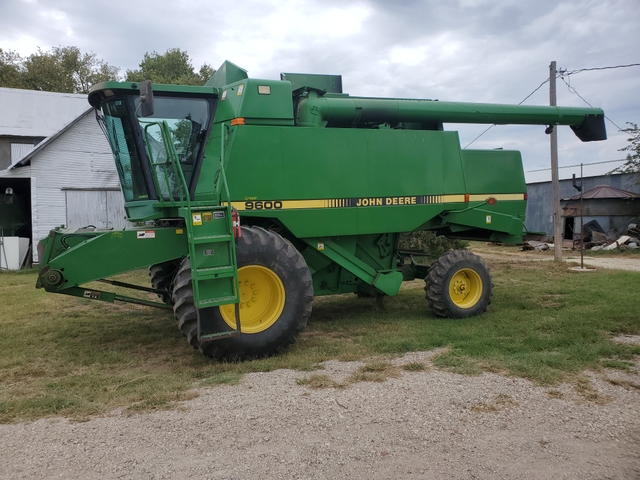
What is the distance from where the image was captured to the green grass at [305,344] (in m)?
4.87

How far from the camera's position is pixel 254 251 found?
5.88m

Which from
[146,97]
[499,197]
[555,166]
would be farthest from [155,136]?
[555,166]

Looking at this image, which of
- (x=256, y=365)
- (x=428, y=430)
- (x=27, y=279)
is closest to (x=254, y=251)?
(x=256, y=365)

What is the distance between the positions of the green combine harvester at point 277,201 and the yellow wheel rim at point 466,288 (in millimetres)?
23

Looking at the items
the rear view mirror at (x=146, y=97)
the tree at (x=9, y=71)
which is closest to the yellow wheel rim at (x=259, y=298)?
the rear view mirror at (x=146, y=97)

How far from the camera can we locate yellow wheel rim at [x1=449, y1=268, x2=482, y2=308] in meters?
8.08

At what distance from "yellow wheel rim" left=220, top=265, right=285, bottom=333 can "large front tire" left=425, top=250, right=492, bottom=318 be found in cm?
278

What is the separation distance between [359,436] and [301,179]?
3.79 metres

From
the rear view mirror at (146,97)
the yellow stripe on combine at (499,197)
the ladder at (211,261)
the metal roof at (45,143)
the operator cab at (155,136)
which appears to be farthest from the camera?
the metal roof at (45,143)

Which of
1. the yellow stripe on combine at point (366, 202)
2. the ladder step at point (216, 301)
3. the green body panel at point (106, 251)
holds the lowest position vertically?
the ladder step at point (216, 301)

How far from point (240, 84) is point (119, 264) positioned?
2628 millimetres

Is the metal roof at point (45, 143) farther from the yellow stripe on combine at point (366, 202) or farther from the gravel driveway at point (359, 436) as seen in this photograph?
the gravel driveway at point (359, 436)

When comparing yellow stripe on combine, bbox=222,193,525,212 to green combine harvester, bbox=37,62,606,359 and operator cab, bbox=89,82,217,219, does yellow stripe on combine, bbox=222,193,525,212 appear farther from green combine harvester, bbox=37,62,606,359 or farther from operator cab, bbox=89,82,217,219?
operator cab, bbox=89,82,217,219

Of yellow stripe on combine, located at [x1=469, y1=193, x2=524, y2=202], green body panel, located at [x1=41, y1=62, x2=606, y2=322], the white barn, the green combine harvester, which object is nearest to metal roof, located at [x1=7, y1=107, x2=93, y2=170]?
the white barn
